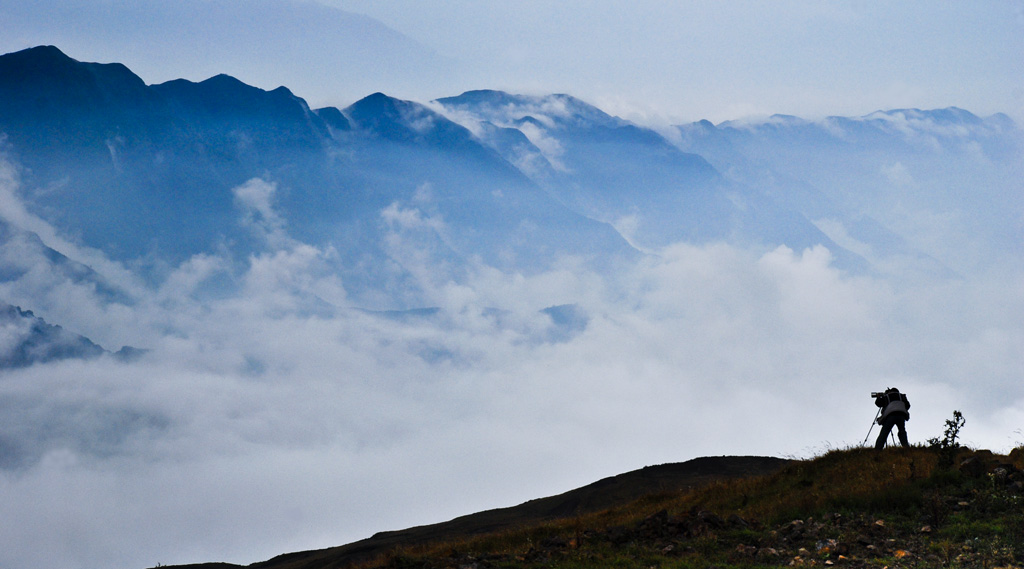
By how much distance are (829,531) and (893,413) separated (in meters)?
6.80

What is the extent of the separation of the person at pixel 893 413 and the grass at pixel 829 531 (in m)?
1.04

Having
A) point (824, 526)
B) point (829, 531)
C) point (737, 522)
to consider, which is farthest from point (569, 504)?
point (829, 531)

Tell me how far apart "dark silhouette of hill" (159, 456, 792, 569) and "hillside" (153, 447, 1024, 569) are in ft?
26.8

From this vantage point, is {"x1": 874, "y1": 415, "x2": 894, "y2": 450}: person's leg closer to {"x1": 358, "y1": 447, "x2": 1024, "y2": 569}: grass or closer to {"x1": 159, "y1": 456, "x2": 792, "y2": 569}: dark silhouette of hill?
{"x1": 358, "y1": 447, "x2": 1024, "y2": 569}: grass

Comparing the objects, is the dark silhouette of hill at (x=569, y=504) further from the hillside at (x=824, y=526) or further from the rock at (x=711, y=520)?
the rock at (x=711, y=520)

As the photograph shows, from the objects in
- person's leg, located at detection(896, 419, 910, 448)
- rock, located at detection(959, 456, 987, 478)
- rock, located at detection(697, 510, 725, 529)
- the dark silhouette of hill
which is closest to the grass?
rock, located at detection(697, 510, 725, 529)

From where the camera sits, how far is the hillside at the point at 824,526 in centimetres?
1342

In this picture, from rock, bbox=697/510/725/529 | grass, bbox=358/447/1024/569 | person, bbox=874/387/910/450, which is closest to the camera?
grass, bbox=358/447/1024/569

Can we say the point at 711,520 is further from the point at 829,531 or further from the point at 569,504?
the point at 569,504

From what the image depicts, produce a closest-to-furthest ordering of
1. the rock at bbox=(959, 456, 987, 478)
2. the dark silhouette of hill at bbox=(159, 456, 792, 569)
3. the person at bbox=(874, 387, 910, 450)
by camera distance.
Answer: the rock at bbox=(959, 456, 987, 478), the person at bbox=(874, 387, 910, 450), the dark silhouette of hill at bbox=(159, 456, 792, 569)

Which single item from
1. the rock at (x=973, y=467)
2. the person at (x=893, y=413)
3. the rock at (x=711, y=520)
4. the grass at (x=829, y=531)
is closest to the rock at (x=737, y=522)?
the grass at (x=829, y=531)

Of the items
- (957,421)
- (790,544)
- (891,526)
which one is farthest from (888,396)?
(790,544)

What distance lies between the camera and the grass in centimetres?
1333

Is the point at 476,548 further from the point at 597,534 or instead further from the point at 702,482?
the point at 702,482
